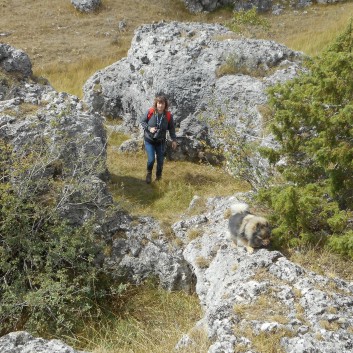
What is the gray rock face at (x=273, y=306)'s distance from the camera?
3752 mm

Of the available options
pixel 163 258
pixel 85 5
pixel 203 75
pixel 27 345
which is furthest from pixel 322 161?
pixel 85 5

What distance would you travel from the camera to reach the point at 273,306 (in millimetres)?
4164

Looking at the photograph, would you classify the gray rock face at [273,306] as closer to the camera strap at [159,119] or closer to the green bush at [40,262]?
the green bush at [40,262]

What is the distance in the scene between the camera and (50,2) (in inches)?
1356

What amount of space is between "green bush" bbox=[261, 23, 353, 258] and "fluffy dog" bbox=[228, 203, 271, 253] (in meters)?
0.16

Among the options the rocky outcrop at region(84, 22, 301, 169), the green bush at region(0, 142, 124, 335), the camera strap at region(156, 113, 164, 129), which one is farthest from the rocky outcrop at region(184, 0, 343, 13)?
the green bush at region(0, 142, 124, 335)

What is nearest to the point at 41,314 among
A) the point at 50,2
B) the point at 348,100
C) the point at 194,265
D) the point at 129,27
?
the point at 194,265

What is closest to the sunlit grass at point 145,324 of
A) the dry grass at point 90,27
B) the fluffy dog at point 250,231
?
the fluffy dog at point 250,231

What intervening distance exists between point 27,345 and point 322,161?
377 centimetres

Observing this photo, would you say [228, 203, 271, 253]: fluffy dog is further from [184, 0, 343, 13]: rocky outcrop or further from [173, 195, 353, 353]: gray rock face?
[184, 0, 343, 13]: rocky outcrop

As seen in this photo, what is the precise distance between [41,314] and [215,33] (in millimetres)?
9960

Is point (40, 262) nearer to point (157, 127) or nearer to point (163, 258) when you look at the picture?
point (163, 258)

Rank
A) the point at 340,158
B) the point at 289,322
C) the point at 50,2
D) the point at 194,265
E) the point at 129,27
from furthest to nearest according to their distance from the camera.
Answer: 1. the point at 50,2
2. the point at 129,27
3. the point at 194,265
4. the point at 340,158
5. the point at 289,322

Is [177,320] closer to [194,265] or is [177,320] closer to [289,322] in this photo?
[194,265]
